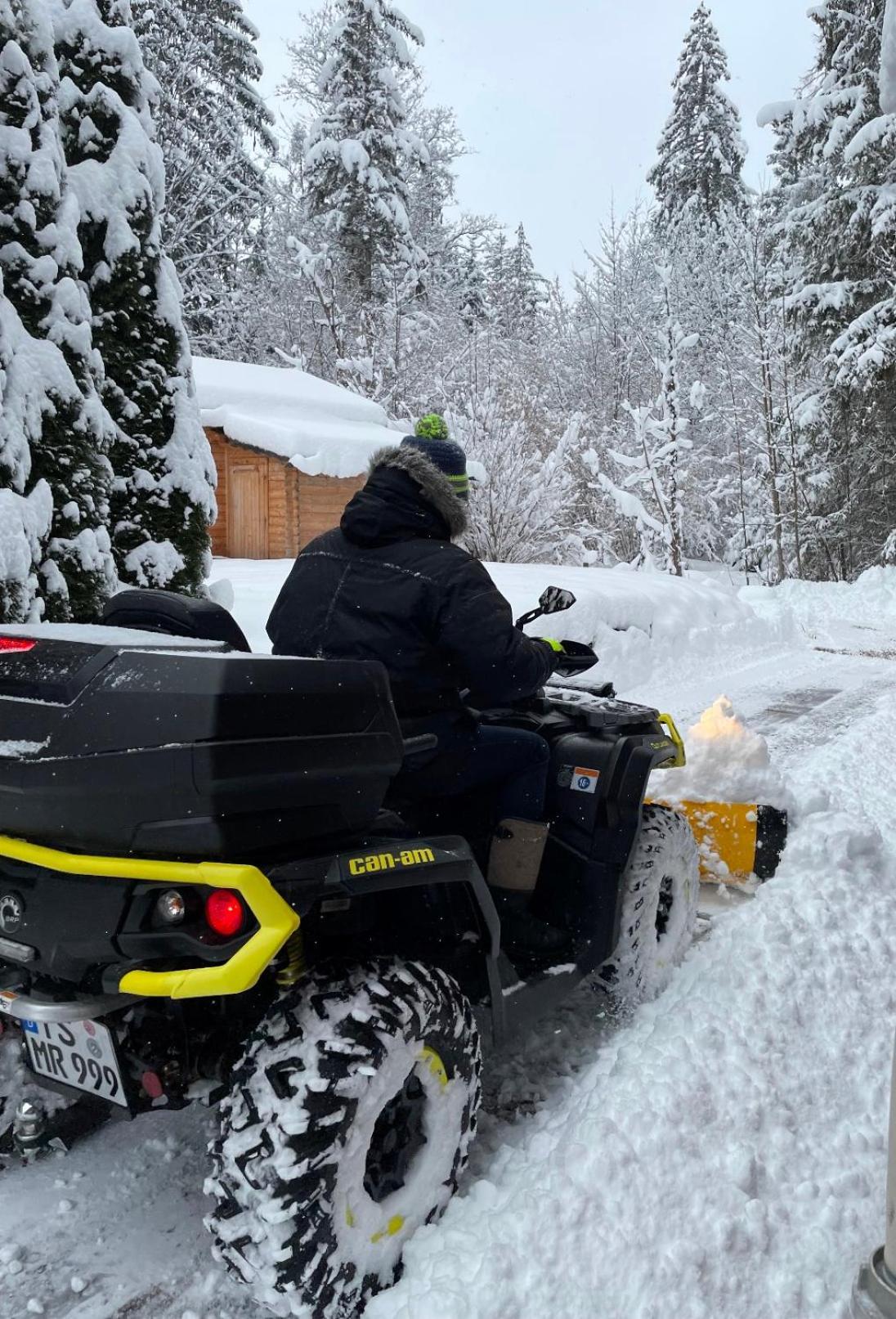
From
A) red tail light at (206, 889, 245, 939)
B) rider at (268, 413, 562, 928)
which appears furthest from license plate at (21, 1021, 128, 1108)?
rider at (268, 413, 562, 928)

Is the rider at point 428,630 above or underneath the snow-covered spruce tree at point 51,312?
underneath

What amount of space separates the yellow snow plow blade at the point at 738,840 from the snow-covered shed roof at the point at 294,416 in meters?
17.7

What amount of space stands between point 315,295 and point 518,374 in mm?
11363

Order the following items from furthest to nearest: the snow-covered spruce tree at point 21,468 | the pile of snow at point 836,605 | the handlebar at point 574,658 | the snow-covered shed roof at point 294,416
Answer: the snow-covered shed roof at point 294,416, the pile of snow at point 836,605, the snow-covered spruce tree at point 21,468, the handlebar at point 574,658

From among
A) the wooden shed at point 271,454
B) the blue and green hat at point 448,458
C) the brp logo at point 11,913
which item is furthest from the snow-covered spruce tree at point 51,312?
the wooden shed at point 271,454

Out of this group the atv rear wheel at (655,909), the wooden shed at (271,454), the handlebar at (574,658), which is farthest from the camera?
the wooden shed at (271,454)

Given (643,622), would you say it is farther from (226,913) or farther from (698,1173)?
(226,913)

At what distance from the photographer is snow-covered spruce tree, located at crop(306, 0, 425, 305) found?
29.8m

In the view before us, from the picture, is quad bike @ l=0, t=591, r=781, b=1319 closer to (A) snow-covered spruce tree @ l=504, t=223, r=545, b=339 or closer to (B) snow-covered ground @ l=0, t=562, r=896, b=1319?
(B) snow-covered ground @ l=0, t=562, r=896, b=1319

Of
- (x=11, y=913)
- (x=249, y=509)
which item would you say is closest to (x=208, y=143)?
(x=249, y=509)

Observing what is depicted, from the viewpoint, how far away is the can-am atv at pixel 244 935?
172 centimetres

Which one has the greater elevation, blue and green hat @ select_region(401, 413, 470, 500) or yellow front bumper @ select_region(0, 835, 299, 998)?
blue and green hat @ select_region(401, 413, 470, 500)

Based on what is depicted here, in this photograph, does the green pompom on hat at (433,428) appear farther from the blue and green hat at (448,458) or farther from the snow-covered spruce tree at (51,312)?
the snow-covered spruce tree at (51,312)

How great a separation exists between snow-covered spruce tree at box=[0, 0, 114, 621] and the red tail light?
17.0 ft
